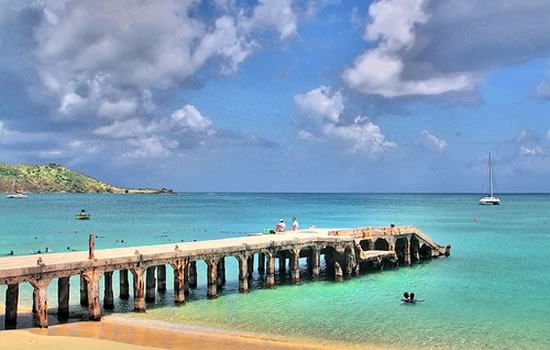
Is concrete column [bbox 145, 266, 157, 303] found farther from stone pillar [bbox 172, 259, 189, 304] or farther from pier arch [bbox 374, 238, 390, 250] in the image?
pier arch [bbox 374, 238, 390, 250]

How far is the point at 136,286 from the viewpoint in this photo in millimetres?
29766

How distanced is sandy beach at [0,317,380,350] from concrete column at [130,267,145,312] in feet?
6.64

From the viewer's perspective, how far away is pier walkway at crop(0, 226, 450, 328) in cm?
2673

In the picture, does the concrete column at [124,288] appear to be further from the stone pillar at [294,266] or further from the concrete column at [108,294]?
the stone pillar at [294,266]

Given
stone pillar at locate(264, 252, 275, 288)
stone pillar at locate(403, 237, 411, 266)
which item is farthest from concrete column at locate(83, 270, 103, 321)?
stone pillar at locate(403, 237, 411, 266)

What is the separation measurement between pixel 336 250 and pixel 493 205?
150160 mm

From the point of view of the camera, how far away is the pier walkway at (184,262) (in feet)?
87.7

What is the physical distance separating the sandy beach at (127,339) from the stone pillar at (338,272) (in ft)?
47.2

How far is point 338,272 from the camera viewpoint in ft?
132

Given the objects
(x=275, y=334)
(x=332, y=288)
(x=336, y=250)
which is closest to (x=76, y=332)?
(x=275, y=334)

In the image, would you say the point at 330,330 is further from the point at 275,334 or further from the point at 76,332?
the point at 76,332

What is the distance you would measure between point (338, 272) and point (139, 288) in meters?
15.4

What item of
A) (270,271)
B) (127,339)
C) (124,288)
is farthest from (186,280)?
(127,339)

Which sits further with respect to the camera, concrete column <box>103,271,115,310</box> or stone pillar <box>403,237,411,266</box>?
stone pillar <box>403,237,411,266</box>
